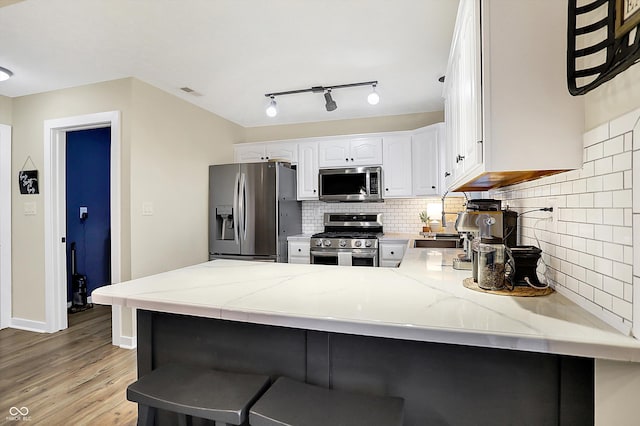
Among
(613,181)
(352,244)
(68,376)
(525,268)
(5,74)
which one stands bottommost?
(68,376)

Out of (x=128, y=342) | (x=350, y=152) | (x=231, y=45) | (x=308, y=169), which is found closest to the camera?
(x=231, y=45)

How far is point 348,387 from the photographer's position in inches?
48.3

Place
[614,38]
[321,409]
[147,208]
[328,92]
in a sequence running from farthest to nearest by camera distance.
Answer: [328,92], [147,208], [321,409], [614,38]

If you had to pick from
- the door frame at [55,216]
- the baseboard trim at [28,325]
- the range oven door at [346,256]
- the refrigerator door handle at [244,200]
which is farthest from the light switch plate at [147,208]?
the range oven door at [346,256]

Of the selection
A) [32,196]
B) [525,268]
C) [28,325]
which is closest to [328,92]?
[525,268]

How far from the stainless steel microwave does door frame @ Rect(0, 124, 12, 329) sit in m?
3.43

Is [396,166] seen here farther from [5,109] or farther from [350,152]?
[5,109]

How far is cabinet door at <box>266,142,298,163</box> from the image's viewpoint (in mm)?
4387

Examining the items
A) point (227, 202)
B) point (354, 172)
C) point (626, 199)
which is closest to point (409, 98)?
point (354, 172)

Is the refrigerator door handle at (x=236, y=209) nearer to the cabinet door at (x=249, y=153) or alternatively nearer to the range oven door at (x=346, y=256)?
the cabinet door at (x=249, y=153)

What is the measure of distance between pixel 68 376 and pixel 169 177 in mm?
1888

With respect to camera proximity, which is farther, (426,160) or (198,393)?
(426,160)

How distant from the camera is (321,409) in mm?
996

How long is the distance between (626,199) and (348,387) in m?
1.05
